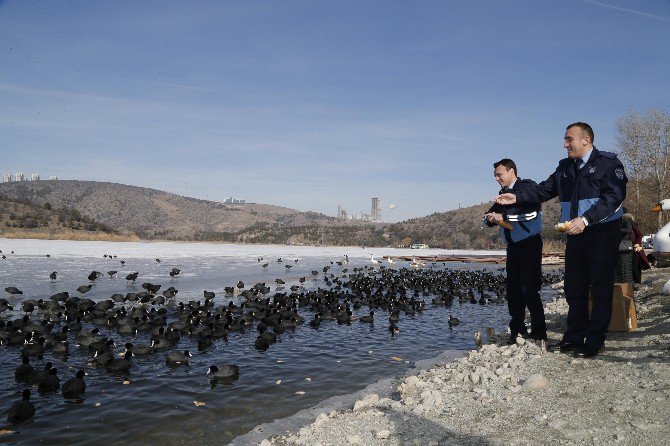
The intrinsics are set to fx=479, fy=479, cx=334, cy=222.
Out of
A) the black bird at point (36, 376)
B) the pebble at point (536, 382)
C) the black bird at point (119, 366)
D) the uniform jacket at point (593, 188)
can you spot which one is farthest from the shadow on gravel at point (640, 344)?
the black bird at point (36, 376)

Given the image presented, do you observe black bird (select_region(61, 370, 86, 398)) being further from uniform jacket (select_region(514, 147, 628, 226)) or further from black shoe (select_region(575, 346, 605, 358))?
black shoe (select_region(575, 346, 605, 358))

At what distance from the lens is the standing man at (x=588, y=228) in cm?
580

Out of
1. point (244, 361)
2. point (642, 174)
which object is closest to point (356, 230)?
point (642, 174)

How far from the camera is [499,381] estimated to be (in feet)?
19.0

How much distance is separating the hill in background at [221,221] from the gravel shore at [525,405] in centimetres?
7784

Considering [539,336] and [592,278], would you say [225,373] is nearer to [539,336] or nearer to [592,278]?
[539,336]

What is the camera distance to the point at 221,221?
164 metres

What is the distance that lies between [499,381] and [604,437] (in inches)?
78.3

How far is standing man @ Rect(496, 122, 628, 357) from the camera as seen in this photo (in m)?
5.80

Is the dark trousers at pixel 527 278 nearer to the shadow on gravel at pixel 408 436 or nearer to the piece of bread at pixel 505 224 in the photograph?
the piece of bread at pixel 505 224

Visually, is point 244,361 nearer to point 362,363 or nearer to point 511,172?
point 362,363

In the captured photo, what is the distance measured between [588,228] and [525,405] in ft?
8.26

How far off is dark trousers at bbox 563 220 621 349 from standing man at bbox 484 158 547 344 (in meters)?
0.67

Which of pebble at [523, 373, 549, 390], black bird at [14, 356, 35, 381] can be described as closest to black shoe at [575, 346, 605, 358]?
pebble at [523, 373, 549, 390]
